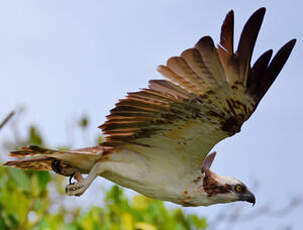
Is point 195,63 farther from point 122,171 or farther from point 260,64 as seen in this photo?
point 122,171

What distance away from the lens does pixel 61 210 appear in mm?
8219

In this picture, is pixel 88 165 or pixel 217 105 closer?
pixel 217 105

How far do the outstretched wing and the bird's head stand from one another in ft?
0.90

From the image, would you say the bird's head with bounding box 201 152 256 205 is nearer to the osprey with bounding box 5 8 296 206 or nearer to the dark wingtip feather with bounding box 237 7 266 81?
the osprey with bounding box 5 8 296 206

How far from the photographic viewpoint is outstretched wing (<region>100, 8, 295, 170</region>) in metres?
4.00

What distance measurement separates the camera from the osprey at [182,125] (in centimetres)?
403

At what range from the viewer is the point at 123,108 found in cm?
420

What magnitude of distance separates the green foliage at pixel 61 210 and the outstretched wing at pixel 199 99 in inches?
60.7

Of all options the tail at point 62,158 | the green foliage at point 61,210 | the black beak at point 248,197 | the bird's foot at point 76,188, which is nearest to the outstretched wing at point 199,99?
the tail at point 62,158

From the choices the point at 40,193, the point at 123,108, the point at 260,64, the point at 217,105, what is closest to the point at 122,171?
the point at 123,108

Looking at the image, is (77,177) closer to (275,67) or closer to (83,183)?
(83,183)

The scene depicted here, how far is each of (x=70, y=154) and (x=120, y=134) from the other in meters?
0.41

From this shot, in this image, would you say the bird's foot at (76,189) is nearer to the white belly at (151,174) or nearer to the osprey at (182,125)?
the osprey at (182,125)

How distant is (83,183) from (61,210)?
4.08 meters
